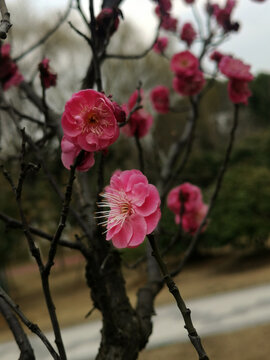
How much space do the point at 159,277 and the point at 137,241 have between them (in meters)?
1.39

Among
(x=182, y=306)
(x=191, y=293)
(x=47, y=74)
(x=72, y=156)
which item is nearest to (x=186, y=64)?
(x=47, y=74)

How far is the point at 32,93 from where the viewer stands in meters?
2.44

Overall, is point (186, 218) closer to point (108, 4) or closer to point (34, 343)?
point (108, 4)

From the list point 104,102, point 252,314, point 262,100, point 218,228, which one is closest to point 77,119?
point 104,102

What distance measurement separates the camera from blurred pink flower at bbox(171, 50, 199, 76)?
2.44 metres

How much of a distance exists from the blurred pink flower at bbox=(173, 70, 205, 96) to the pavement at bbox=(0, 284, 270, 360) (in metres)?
3.40

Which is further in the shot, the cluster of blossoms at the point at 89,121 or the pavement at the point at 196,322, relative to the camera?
the pavement at the point at 196,322

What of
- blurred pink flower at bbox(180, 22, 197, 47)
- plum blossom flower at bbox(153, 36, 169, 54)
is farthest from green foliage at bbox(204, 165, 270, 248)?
blurred pink flower at bbox(180, 22, 197, 47)

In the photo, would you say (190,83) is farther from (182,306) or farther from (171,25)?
(182,306)

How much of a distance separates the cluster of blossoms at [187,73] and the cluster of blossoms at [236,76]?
0.45 metres

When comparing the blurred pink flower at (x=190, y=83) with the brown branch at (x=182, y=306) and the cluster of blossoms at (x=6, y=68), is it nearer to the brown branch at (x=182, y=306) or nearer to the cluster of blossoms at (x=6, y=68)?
the cluster of blossoms at (x=6, y=68)

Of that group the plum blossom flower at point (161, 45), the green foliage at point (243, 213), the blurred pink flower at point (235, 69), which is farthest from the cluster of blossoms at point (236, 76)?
the green foliage at point (243, 213)

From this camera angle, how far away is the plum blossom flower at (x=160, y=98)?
3.05 meters

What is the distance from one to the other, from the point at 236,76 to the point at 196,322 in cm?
443
